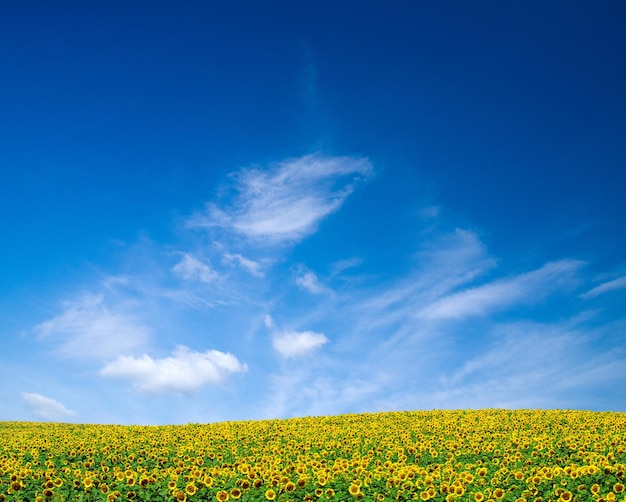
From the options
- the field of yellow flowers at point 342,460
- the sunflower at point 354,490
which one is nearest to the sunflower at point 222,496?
the field of yellow flowers at point 342,460

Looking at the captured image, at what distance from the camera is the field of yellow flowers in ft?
38.3

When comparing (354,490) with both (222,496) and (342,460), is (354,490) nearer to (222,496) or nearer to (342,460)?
(222,496)

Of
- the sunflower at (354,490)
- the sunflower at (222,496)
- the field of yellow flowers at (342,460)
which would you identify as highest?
the field of yellow flowers at (342,460)

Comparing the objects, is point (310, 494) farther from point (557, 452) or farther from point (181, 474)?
point (557, 452)

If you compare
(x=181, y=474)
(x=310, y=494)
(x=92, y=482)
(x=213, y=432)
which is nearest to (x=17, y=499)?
(x=92, y=482)

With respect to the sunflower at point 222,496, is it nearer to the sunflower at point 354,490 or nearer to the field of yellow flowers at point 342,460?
the field of yellow flowers at point 342,460

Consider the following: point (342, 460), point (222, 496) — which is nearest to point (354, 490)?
point (222, 496)

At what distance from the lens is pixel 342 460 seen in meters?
14.2

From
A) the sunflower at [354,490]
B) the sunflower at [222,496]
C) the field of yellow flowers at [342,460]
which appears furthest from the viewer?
the field of yellow flowers at [342,460]

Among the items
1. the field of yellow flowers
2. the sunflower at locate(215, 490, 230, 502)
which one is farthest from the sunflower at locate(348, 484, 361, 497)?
the sunflower at locate(215, 490, 230, 502)

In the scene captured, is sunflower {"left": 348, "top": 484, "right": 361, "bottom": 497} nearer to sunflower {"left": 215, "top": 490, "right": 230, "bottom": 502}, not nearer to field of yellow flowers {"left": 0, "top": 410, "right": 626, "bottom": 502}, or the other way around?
field of yellow flowers {"left": 0, "top": 410, "right": 626, "bottom": 502}

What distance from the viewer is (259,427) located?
79.0 feet

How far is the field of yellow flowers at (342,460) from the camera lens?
38.3 feet

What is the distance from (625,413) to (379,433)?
51.1ft
